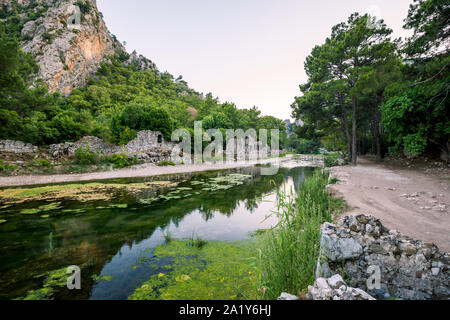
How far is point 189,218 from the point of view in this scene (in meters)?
5.90

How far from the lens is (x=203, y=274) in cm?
299

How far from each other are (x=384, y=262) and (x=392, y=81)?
16.4m

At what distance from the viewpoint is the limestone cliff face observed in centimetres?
3594

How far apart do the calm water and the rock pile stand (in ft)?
4.08

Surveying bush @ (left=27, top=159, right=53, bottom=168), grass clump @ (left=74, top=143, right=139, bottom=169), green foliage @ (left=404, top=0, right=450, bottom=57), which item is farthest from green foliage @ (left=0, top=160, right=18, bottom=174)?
green foliage @ (left=404, top=0, right=450, bottom=57)

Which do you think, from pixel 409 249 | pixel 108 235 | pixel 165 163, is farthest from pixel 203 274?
pixel 165 163

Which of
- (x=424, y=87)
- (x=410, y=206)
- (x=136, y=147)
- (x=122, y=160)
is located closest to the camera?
(x=410, y=206)

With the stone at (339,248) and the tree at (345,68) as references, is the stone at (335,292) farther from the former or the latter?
the tree at (345,68)

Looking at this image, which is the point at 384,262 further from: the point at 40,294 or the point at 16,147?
the point at 16,147

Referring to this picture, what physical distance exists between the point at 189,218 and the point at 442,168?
544 inches

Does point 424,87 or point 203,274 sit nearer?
point 203,274

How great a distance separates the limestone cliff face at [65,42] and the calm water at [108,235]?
43.0m

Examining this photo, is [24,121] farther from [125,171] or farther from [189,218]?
[189,218]

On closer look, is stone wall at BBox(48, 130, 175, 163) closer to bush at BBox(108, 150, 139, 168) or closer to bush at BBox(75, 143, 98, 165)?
bush at BBox(108, 150, 139, 168)
